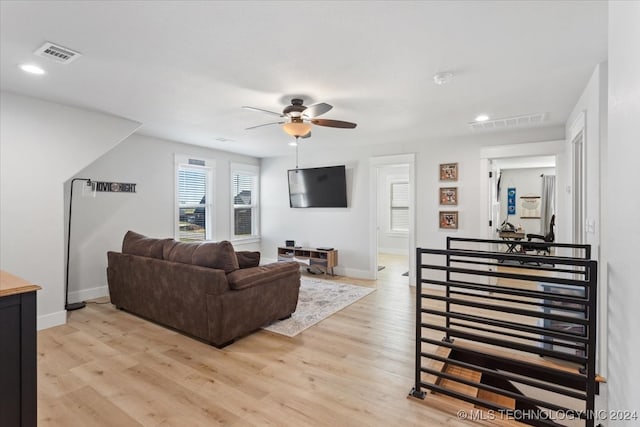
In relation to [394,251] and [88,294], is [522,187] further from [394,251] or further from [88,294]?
[88,294]

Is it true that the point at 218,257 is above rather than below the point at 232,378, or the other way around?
above

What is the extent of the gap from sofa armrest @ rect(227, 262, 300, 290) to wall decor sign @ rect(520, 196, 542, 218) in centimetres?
871

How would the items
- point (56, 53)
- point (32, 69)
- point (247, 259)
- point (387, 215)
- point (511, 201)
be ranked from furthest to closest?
point (511, 201)
point (387, 215)
point (247, 259)
point (32, 69)
point (56, 53)

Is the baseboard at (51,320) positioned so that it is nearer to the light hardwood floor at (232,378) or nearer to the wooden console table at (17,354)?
the light hardwood floor at (232,378)

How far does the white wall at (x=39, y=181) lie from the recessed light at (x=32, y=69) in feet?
2.77

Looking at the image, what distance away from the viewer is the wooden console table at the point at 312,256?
5820mm

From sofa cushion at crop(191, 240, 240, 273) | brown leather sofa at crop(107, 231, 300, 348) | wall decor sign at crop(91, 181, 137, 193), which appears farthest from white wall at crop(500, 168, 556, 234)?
wall decor sign at crop(91, 181, 137, 193)

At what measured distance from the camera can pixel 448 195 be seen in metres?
5.01

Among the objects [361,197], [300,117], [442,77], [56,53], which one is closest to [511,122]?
[442,77]

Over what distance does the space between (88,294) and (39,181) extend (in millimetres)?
1799

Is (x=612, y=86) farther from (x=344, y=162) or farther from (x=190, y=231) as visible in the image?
(x=190, y=231)

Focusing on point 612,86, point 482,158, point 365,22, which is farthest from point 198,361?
point 482,158

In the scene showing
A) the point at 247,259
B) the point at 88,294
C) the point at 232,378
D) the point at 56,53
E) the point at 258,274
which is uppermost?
the point at 56,53

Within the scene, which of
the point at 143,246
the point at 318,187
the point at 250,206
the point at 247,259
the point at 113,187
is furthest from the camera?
the point at 250,206
